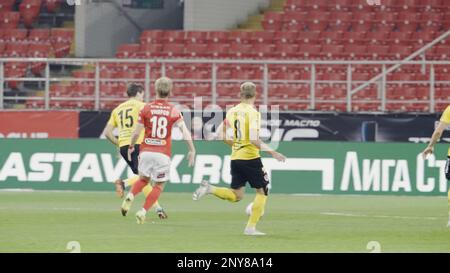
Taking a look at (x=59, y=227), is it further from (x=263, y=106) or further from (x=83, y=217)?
(x=263, y=106)

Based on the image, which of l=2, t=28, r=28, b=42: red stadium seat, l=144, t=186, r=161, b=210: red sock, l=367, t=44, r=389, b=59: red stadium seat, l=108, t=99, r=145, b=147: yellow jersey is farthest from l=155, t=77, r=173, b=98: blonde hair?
l=2, t=28, r=28, b=42: red stadium seat

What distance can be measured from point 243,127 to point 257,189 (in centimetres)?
90

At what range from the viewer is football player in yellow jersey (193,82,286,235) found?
57.1 feet

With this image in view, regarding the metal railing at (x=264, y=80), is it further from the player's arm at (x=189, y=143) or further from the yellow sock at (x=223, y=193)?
the yellow sock at (x=223, y=193)

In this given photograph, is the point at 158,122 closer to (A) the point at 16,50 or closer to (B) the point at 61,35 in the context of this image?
(A) the point at 16,50

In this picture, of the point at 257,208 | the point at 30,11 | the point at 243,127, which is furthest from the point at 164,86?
the point at 30,11

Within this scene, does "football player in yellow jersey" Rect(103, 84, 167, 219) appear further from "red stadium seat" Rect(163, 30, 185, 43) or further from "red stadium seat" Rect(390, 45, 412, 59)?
"red stadium seat" Rect(163, 30, 185, 43)

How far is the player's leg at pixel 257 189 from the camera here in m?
17.4

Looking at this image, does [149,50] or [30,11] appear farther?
[30,11]

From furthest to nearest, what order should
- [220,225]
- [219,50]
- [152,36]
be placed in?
1. [152,36]
2. [219,50]
3. [220,225]

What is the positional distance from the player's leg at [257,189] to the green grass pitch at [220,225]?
31cm

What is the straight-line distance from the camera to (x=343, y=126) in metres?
30.0

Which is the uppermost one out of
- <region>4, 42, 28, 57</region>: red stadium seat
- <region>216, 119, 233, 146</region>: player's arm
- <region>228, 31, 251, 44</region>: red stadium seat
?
<region>228, 31, 251, 44</region>: red stadium seat

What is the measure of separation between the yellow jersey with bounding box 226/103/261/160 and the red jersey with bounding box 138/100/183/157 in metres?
1.22
